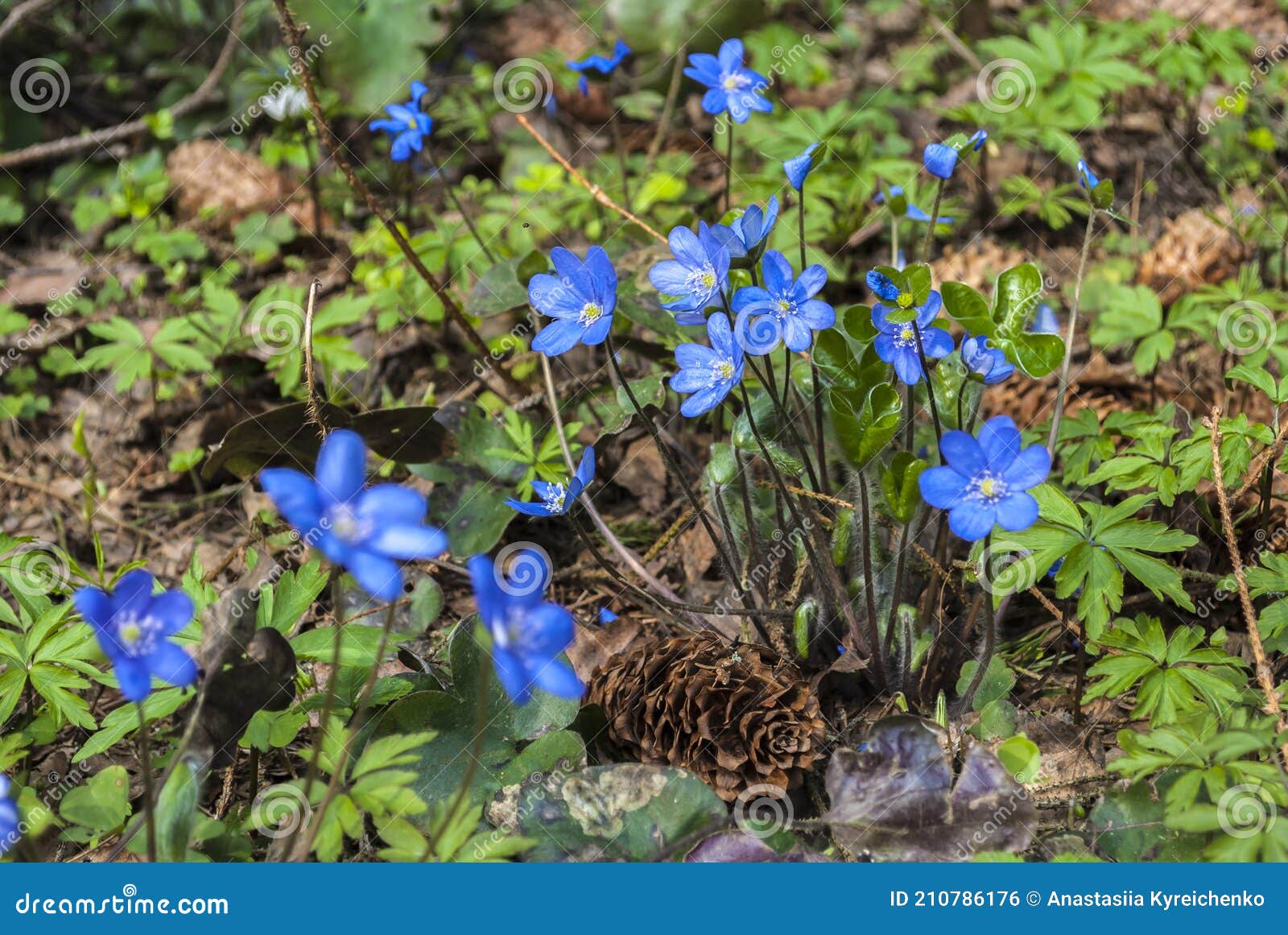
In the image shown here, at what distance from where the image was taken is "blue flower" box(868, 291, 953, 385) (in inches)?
78.0

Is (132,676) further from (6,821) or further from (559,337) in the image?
(559,337)

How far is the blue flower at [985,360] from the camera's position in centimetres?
208

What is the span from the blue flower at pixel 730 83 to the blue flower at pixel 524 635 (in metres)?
1.55

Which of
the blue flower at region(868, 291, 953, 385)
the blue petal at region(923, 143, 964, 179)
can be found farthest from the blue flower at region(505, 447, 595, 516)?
the blue petal at region(923, 143, 964, 179)

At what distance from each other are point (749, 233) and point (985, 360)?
1.75ft

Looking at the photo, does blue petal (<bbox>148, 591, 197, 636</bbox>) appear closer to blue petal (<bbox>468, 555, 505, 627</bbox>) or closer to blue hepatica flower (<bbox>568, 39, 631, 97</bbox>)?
blue petal (<bbox>468, 555, 505, 627</bbox>)

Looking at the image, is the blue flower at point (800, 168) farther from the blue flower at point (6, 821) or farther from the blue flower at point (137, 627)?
the blue flower at point (6, 821)

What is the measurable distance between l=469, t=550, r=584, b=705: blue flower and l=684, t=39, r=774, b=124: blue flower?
155cm

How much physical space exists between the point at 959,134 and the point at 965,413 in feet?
2.03

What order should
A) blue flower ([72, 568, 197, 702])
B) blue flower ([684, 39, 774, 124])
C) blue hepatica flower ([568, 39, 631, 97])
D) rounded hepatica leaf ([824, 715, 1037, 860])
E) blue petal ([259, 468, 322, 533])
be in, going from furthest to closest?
1. blue hepatica flower ([568, 39, 631, 97])
2. blue flower ([684, 39, 774, 124])
3. rounded hepatica leaf ([824, 715, 1037, 860])
4. blue flower ([72, 568, 197, 702])
5. blue petal ([259, 468, 322, 533])

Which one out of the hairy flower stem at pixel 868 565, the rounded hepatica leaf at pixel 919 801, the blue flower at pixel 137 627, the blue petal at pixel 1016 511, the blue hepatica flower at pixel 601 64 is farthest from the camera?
the blue hepatica flower at pixel 601 64

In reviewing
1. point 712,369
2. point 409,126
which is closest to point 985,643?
point 712,369

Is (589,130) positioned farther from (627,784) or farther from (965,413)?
(627,784)

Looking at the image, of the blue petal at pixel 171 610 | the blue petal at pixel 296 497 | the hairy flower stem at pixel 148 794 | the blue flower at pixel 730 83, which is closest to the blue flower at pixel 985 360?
the blue flower at pixel 730 83
